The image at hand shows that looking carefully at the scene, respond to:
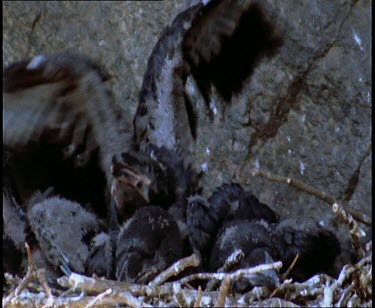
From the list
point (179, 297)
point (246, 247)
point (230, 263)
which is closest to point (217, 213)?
point (246, 247)

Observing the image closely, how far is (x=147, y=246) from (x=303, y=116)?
72 cm

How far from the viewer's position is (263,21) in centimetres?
266

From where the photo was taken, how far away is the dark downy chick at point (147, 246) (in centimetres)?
216

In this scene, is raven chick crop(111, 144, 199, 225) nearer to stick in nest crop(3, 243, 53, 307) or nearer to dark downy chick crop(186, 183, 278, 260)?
dark downy chick crop(186, 183, 278, 260)

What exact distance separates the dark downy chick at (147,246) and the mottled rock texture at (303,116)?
49cm

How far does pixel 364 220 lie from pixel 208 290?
353 mm

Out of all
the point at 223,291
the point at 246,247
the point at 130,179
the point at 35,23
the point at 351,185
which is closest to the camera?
the point at 223,291

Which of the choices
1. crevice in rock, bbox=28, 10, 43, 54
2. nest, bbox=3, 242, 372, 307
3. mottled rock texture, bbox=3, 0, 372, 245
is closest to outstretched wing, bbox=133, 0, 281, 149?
mottled rock texture, bbox=3, 0, 372, 245

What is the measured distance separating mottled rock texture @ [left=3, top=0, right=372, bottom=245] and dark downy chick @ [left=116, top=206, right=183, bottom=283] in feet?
1.60

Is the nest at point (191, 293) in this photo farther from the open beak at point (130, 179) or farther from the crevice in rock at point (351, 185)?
the crevice in rock at point (351, 185)

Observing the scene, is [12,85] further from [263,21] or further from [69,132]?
[263,21]

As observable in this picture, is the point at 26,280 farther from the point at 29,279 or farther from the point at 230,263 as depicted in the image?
the point at 230,263

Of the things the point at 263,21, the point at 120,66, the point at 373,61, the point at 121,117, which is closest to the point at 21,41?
the point at 120,66

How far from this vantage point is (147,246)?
2219 mm
